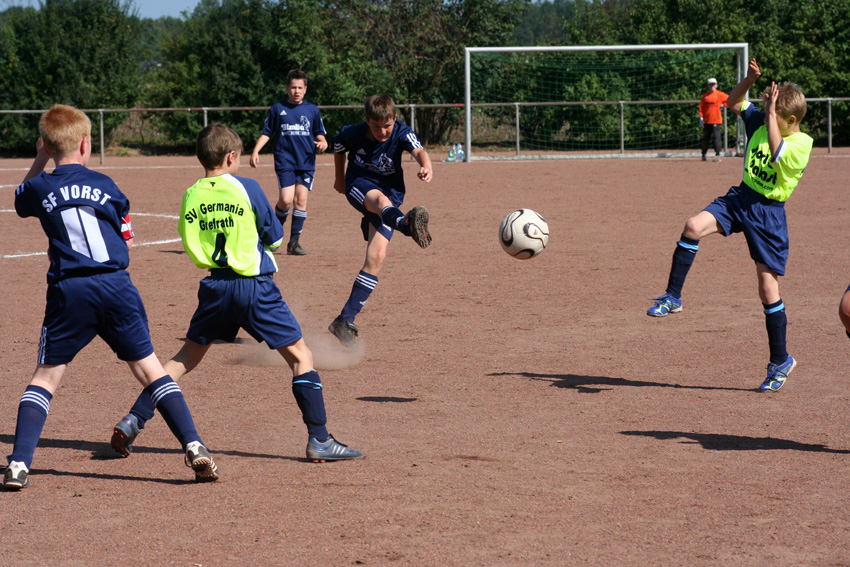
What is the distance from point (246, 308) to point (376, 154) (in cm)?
310

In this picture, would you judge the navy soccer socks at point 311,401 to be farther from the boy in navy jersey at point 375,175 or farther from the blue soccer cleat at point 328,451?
the boy in navy jersey at point 375,175

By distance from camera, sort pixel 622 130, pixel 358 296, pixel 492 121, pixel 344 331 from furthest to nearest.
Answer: pixel 492 121 → pixel 622 130 → pixel 358 296 → pixel 344 331

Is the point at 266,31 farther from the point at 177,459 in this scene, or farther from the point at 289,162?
the point at 177,459

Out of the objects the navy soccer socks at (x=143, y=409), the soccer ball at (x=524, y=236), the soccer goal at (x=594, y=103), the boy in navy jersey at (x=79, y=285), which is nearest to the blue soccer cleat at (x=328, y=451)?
the boy in navy jersey at (x=79, y=285)

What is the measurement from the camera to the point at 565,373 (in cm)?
614

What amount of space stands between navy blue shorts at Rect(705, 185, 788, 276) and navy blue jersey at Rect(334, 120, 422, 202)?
2.42 meters

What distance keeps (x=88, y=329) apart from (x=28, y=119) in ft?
97.9

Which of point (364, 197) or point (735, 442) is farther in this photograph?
point (364, 197)

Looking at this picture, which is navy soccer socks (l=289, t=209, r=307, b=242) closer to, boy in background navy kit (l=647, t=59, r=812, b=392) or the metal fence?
boy in background navy kit (l=647, t=59, r=812, b=392)

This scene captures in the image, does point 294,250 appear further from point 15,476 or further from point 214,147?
point 15,476

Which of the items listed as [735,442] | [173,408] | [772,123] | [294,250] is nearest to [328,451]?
[173,408]

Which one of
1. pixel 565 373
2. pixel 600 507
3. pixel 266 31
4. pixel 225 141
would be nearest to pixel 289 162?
pixel 565 373

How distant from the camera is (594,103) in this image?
26891 millimetres

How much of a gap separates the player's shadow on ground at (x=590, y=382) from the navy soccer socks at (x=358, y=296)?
1.23 m
